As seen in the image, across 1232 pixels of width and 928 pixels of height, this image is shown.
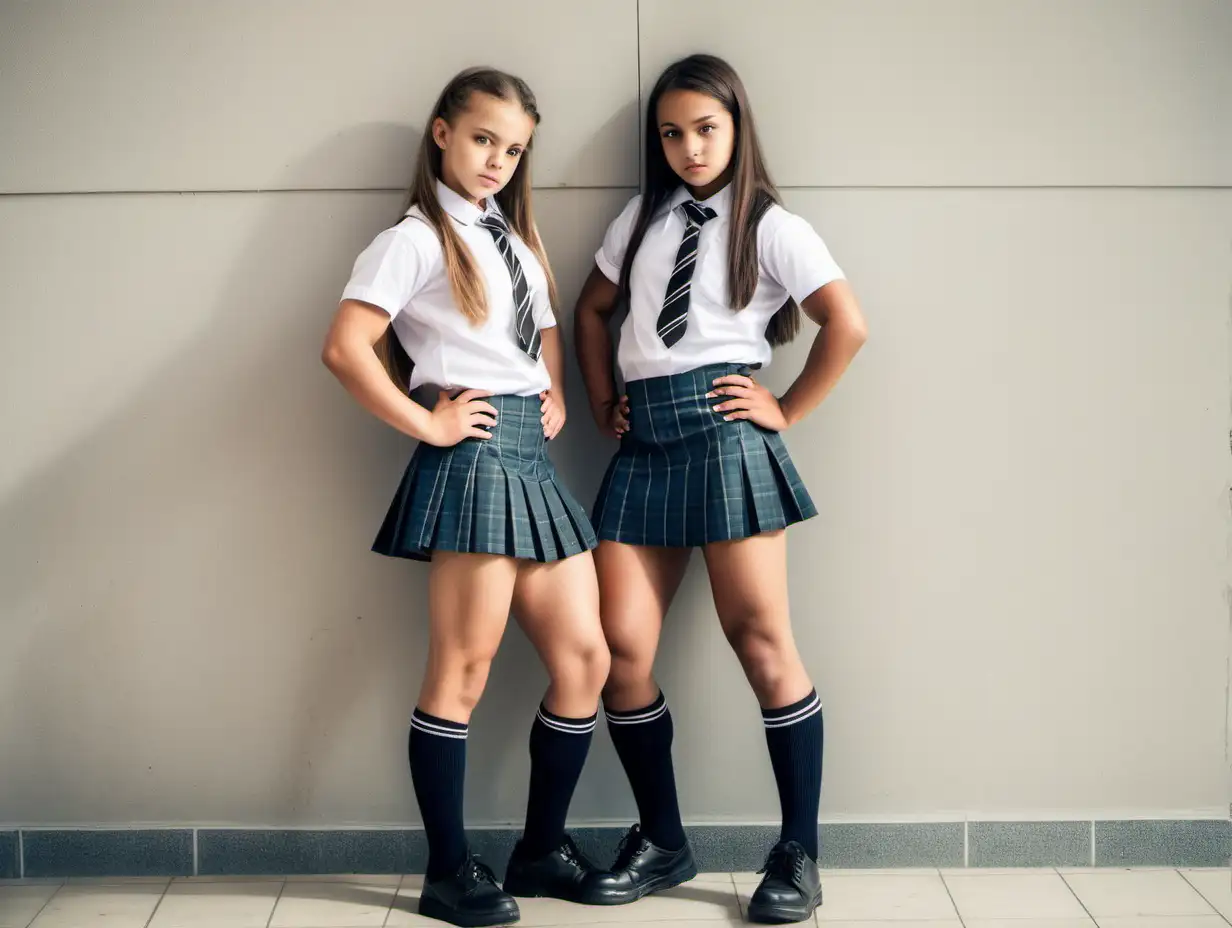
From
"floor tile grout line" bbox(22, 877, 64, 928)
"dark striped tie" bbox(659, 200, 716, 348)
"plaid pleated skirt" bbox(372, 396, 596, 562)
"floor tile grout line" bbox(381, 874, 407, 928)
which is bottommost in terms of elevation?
"floor tile grout line" bbox(22, 877, 64, 928)

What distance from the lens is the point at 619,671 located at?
2436 millimetres

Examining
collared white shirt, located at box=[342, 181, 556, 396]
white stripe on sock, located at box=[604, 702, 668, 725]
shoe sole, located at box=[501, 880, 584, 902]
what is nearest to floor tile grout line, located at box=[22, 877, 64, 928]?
shoe sole, located at box=[501, 880, 584, 902]

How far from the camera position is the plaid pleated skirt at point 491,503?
2.25 meters

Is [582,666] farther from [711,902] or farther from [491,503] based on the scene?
[711,902]

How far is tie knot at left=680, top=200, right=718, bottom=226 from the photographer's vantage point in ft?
7.86

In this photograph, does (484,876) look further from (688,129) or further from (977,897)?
(688,129)

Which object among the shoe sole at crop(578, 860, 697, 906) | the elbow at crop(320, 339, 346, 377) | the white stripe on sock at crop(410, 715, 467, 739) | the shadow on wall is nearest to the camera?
the elbow at crop(320, 339, 346, 377)

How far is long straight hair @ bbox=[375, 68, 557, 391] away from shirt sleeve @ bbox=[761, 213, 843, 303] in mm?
478

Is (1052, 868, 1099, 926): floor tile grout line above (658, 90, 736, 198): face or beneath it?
beneath

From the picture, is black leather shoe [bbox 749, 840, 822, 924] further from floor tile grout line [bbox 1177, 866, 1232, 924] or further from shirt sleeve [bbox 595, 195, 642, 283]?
shirt sleeve [bbox 595, 195, 642, 283]

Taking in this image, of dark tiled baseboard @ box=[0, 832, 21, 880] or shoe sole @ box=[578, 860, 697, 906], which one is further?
dark tiled baseboard @ box=[0, 832, 21, 880]

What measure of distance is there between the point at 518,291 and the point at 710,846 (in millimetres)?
1329

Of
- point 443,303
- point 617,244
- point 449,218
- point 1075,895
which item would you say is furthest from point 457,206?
point 1075,895

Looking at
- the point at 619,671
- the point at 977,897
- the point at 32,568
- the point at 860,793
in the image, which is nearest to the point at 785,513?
the point at 619,671
